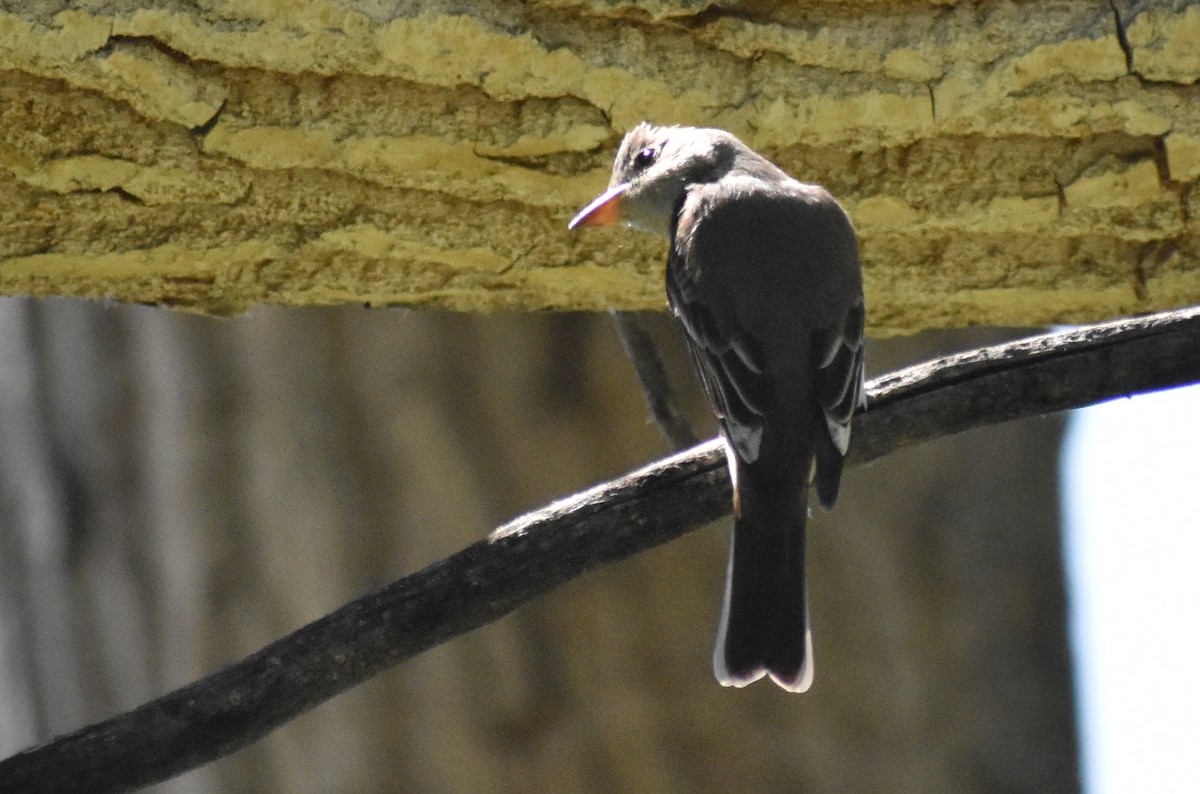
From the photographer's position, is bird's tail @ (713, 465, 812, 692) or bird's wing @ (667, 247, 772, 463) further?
bird's wing @ (667, 247, 772, 463)

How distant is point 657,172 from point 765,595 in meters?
0.92

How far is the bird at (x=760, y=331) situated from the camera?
284cm

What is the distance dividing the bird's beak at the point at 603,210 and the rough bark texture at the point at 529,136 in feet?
0.29

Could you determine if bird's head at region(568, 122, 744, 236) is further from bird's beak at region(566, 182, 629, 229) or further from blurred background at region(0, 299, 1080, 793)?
blurred background at region(0, 299, 1080, 793)

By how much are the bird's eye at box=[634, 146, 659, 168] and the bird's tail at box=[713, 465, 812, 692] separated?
2.39ft

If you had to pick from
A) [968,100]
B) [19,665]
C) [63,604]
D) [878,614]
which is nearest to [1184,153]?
[968,100]

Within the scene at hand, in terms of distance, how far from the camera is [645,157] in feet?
10.8

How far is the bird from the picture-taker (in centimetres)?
284

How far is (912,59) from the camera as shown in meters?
3.10

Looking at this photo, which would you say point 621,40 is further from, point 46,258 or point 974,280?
point 46,258

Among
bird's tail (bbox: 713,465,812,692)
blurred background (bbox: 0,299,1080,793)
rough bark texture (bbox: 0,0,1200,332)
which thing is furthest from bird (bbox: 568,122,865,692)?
blurred background (bbox: 0,299,1080,793)

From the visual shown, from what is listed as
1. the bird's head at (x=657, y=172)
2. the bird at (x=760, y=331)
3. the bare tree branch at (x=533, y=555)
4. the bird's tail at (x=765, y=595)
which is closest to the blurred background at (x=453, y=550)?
the bird's head at (x=657, y=172)

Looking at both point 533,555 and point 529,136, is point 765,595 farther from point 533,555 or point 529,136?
point 529,136

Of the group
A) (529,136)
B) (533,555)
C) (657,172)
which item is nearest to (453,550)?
(657,172)
